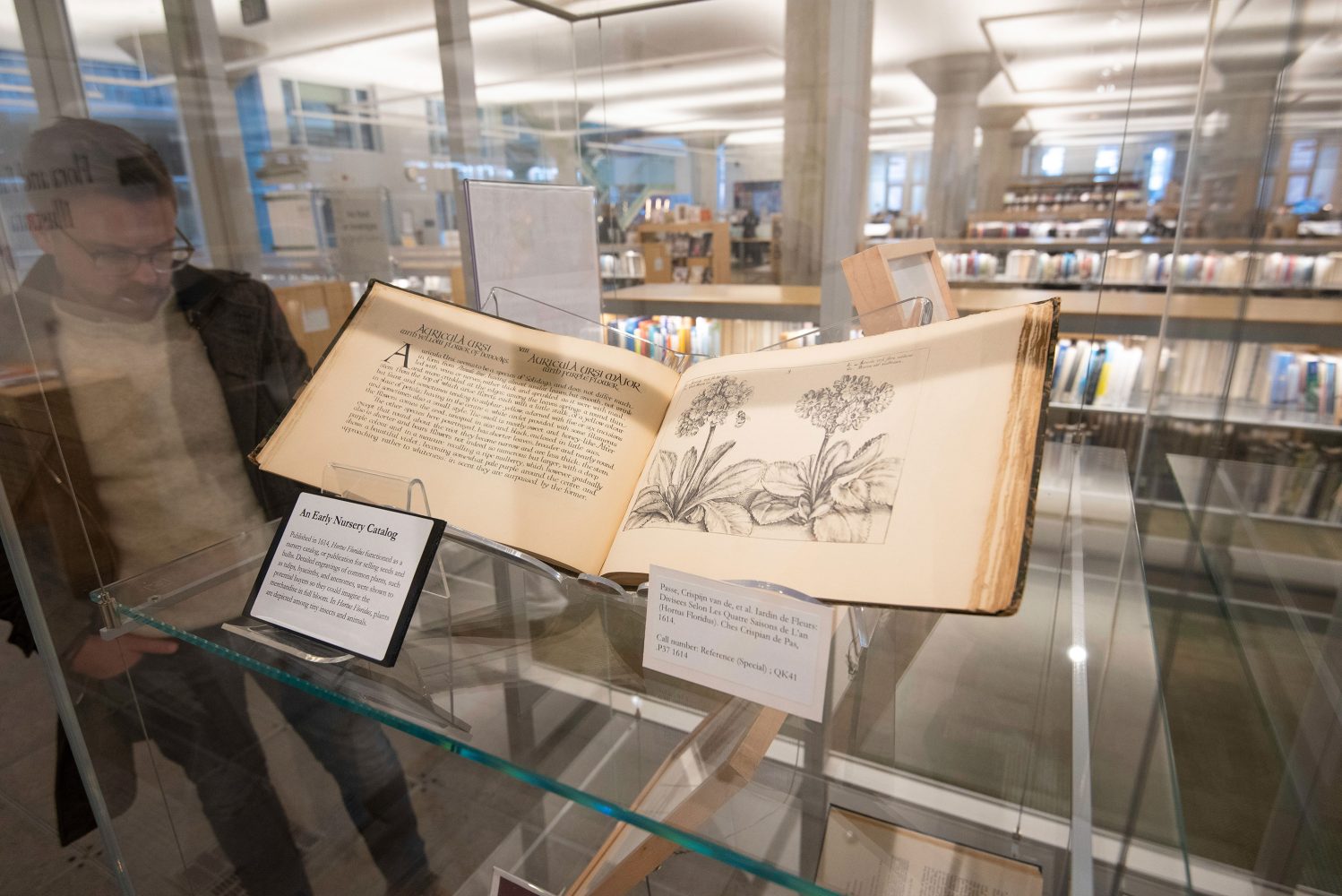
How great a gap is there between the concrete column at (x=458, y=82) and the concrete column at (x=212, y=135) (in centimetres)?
50

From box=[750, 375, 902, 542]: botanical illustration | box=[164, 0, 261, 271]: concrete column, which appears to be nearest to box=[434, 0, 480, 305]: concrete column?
box=[164, 0, 261, 271]: concrete column

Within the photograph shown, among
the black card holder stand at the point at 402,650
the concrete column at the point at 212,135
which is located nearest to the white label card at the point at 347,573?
the black card holder stand at the point at 402,650

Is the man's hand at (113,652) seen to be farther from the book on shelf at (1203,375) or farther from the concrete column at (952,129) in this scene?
the concrete column at (952,129)

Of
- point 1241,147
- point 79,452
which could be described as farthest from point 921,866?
point 1241,147

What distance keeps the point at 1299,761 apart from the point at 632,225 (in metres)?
1.98

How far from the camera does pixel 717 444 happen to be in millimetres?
493

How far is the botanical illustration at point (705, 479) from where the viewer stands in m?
0.46

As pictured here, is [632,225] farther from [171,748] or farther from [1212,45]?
[171,748]

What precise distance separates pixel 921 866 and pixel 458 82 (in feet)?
6.46

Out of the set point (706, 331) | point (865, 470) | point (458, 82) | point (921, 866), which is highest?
point (458, 82)

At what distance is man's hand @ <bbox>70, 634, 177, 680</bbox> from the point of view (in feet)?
2.92

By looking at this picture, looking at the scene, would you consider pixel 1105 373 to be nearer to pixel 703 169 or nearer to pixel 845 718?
pixel 703 169

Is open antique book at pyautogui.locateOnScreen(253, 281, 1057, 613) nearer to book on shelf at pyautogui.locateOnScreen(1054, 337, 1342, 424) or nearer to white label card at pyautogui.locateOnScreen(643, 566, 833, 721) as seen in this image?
white label card at pyautogui.locateOnScreen(643, 566, 833, 721)

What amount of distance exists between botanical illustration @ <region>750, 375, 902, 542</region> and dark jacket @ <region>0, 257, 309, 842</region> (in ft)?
2.34
